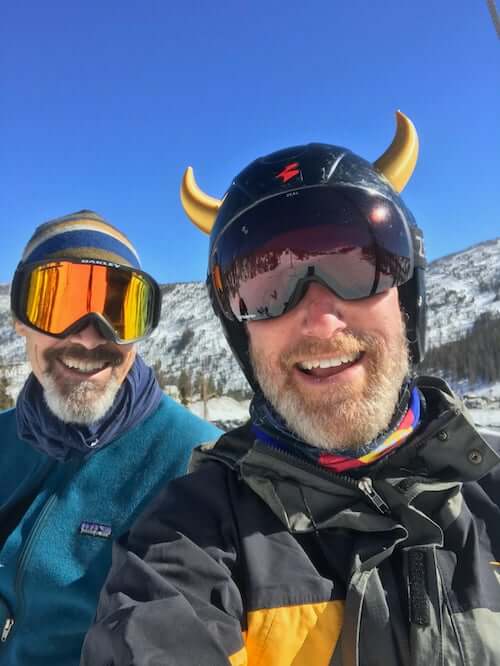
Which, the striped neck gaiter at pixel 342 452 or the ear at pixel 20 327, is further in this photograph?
the ear at pixel 20 327

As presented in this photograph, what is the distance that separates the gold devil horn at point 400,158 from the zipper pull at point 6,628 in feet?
7.51

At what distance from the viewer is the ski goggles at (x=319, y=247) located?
60.5 inches

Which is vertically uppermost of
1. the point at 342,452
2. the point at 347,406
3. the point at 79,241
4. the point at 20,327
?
the point at 79,241

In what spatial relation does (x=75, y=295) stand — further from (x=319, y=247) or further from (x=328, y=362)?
(x=328, y=362)

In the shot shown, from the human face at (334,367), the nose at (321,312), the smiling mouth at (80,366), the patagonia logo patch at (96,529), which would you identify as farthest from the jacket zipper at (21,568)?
the nose at (321,312)

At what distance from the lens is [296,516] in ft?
4.05

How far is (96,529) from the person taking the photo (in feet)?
6.17

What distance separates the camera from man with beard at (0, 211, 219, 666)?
70.9 inches

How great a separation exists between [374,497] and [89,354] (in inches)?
63.6

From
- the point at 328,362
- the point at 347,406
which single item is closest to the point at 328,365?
the point at 328,362

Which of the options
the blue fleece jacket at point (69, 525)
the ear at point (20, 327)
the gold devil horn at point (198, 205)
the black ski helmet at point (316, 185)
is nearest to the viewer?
the black ski helmet at point (316, 185)

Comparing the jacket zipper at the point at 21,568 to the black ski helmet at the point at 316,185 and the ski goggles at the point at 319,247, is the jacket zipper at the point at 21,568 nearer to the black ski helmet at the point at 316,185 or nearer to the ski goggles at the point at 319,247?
the black ski helmet at the point at 316,185

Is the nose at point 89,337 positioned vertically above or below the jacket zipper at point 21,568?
above

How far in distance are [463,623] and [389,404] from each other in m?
0.56
